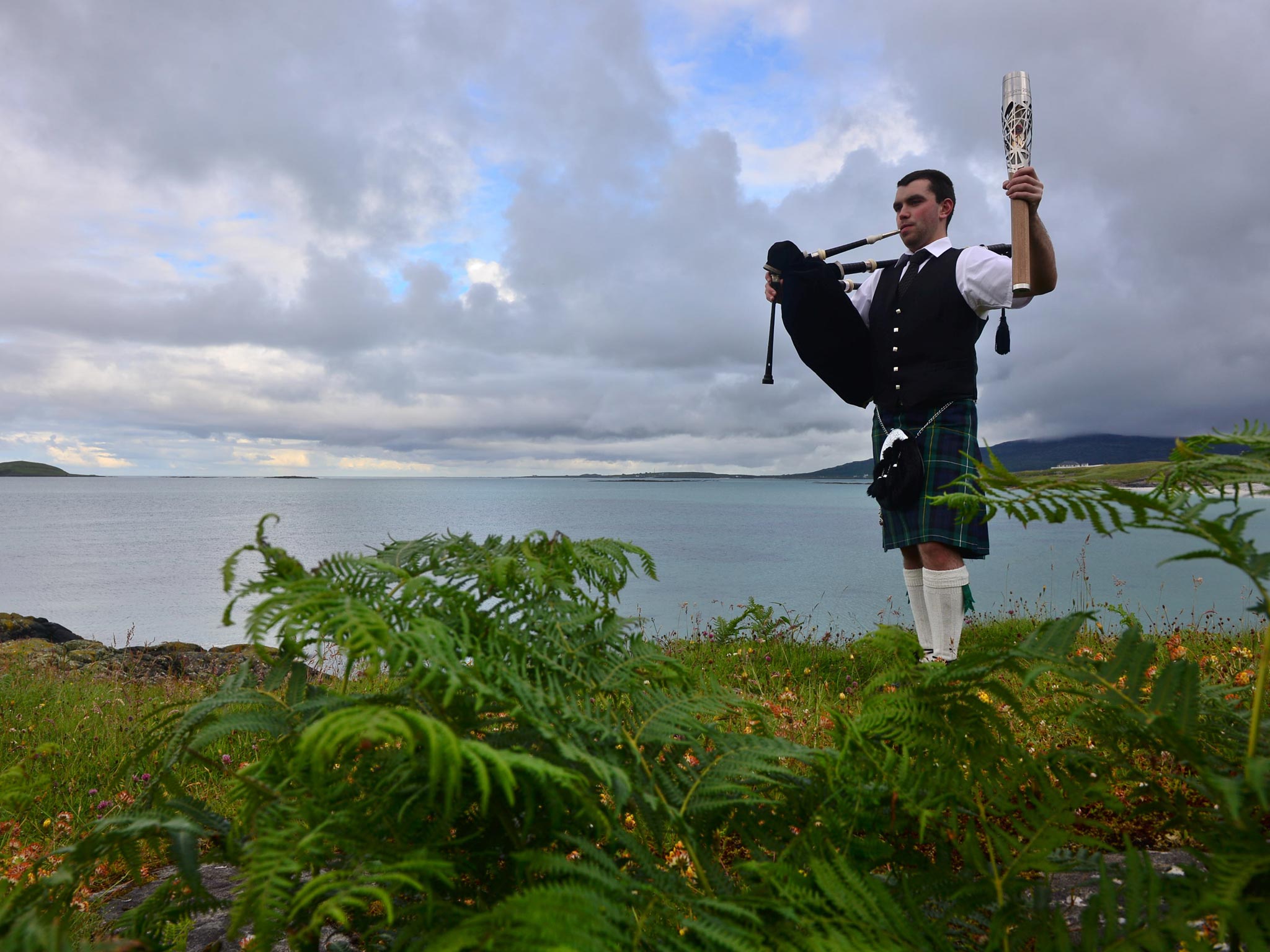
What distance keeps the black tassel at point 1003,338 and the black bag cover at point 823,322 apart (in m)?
1.06

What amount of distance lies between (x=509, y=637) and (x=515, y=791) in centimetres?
21

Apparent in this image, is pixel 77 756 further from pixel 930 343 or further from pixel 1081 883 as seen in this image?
pixel 930 343

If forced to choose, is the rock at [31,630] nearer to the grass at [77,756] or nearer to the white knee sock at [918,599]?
the grass at [77,756]

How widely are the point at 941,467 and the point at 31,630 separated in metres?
18.5

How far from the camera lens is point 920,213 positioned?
632cm

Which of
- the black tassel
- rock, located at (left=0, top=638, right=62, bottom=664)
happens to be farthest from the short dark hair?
rock, located at (left=0, top=638, right=62, bottom=664)

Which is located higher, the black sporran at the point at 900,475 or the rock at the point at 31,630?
the black sporran at the point at 900,475

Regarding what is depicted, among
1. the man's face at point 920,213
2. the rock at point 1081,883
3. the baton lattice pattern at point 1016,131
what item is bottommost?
Answer: the rock at point 1081,883

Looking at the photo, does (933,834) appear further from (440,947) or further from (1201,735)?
(440,947)

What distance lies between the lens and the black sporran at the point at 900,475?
572cm

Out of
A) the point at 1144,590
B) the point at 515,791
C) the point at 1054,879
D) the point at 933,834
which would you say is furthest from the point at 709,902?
the point at 1144,590

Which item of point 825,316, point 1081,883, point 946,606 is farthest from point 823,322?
point 1081,883

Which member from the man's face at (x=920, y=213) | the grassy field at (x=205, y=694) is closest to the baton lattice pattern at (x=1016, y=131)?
the grassy field at (x=205, y=694)

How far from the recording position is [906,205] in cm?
633
